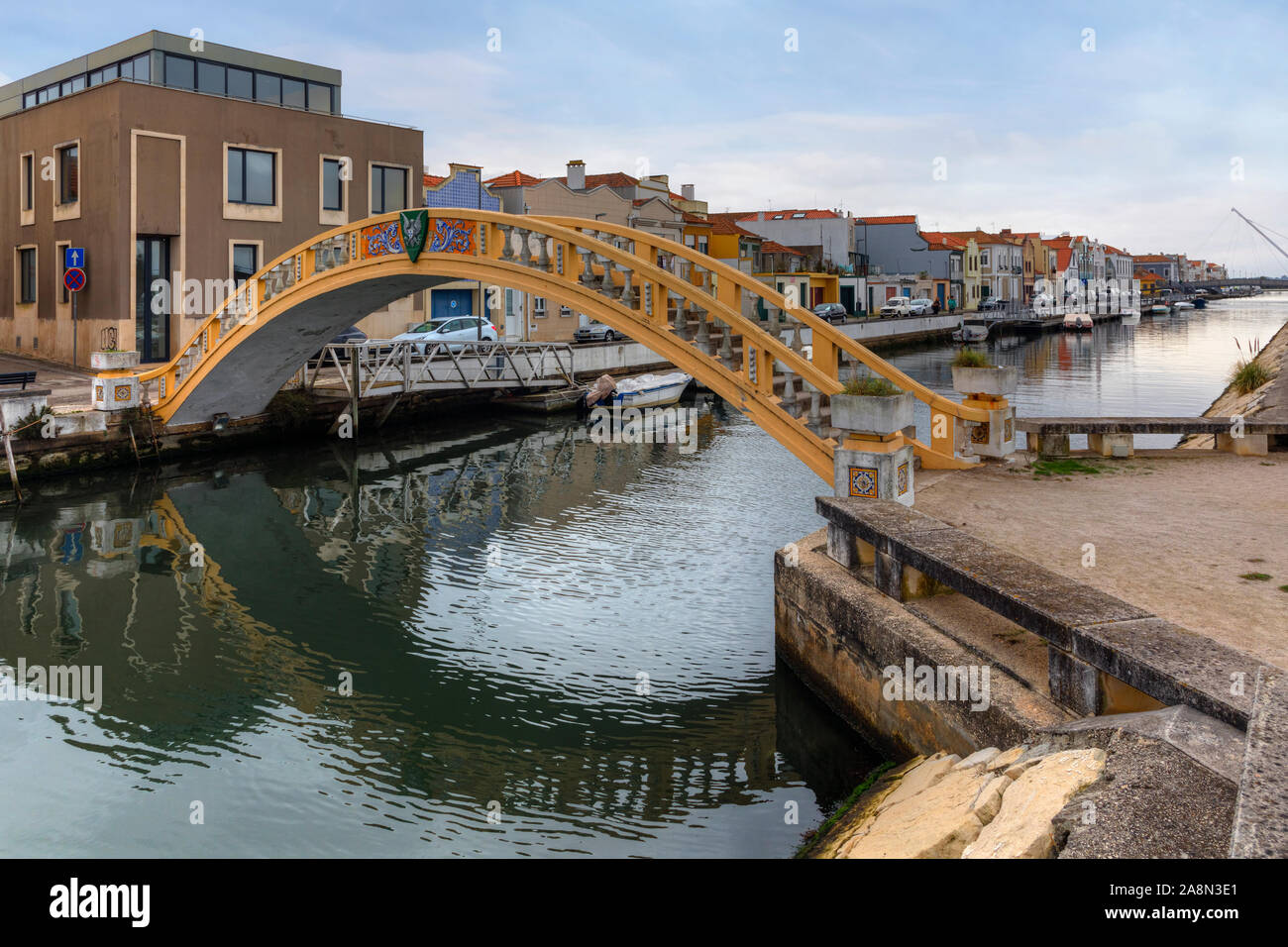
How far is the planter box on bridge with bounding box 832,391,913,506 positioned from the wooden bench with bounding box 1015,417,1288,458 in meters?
2.97

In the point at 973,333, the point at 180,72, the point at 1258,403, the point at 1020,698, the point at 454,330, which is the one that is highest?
the point at 180,72

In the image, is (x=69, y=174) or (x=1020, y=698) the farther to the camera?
(x=69, y=174)

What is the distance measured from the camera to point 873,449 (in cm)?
1015

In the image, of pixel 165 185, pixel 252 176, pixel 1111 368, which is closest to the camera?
pixel 165 185

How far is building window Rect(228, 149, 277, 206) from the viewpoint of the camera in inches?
1184

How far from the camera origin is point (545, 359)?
31609 millimetres

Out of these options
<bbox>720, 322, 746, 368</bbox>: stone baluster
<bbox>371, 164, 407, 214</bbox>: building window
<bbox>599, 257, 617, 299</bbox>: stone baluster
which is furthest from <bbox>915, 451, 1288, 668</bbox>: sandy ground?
<bbox>371, 164, 407, 214</bbox>: building window

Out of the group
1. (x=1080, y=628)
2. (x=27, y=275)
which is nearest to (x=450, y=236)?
(x=1080, y=628)

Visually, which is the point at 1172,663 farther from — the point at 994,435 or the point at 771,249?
the point at 771,249

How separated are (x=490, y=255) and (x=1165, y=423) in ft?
30.6

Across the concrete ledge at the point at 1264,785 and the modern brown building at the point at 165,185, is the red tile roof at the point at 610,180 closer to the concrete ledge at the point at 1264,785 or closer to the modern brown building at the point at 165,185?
the modern brown building at the point at 165,185

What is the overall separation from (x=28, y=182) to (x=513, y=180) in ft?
55.3

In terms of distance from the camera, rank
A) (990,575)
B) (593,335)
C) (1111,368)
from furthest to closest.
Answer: (1111,368), (593,335), (990,575)
